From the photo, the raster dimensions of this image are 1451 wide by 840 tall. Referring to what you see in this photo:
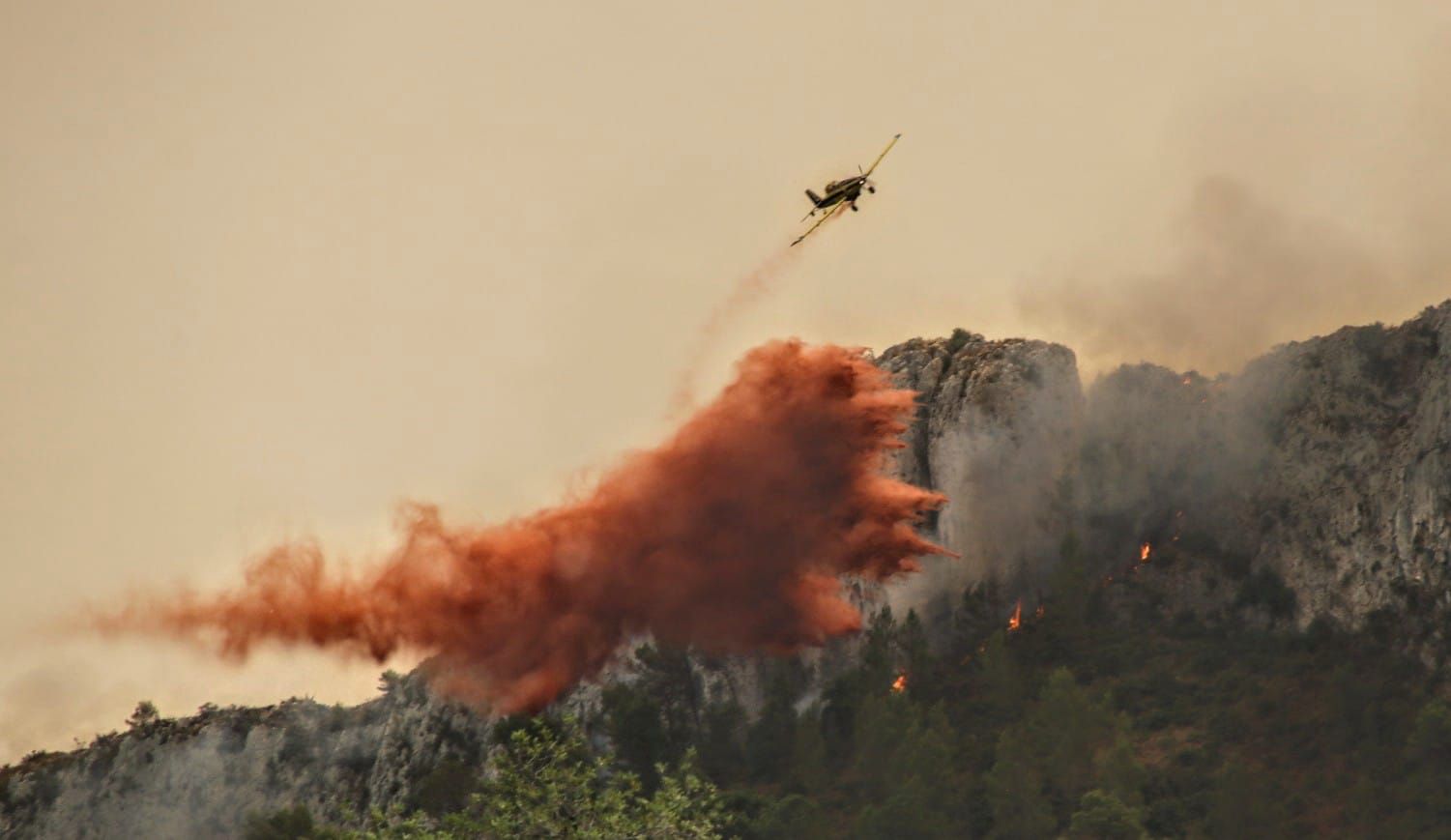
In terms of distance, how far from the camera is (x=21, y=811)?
160 m

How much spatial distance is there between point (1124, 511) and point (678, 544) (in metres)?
36.7

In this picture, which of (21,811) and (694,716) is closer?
(694,716)

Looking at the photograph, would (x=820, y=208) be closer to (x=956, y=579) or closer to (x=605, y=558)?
(x=605, y=558)

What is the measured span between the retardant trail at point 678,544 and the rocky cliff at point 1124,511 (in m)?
9.52

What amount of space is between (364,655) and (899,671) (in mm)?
35437

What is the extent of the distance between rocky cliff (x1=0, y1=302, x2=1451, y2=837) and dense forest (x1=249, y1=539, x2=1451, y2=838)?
2.13 m

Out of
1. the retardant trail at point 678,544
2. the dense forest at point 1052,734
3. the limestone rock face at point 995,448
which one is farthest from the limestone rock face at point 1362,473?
the retardant trail at point 678,544

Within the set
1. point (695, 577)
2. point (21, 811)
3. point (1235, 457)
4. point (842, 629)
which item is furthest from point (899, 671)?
point (21, 811)

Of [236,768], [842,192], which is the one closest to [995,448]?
[842,192]

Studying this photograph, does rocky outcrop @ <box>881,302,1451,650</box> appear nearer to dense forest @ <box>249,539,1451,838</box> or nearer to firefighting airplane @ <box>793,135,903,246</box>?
dense forest @ <box>249,539,1451,838</box>

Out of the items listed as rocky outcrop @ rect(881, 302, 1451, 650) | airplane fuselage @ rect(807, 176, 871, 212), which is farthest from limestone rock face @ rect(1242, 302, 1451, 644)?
airplane fuselage @ rect(807, 176, 871, 212)

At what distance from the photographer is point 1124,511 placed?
141375 millimetres

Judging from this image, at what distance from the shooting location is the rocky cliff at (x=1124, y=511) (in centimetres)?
12744

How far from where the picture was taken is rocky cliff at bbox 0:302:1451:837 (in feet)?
418
